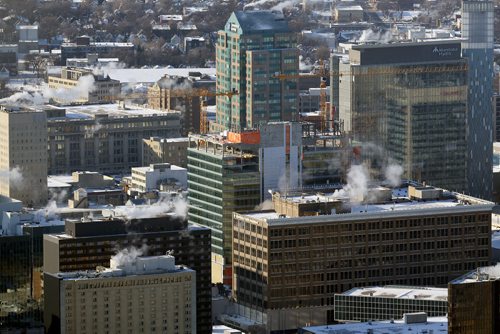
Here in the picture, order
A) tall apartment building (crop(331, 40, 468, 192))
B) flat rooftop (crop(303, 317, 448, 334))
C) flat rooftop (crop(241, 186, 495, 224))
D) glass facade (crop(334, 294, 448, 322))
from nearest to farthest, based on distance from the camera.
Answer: flat rooftop (crop(303, 317, 448, 334)) < glass facade (crop(334, 294, 448, 322)) < flat rooftop (crop(241, 186, 495, 224)) < tall apartment building (crop(331, 40, 468, 192))

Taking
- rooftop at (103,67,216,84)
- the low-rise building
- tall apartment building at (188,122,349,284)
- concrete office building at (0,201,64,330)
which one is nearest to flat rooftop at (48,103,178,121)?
rooftop at (103,67,216,84)

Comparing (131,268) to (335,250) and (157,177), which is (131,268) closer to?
(335,250)

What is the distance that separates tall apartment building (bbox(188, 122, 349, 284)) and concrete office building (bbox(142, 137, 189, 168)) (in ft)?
83.9

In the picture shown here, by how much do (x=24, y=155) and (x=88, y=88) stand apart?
33.1 metres

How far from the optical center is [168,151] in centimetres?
13638

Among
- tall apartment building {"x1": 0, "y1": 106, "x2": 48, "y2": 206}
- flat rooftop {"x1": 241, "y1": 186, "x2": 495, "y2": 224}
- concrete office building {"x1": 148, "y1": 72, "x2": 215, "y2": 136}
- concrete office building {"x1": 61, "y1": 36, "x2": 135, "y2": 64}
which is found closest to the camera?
flat rooftop {"x1": 241, "y1": 186, "x2": 495, "y2": 224}

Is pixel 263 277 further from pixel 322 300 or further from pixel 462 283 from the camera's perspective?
pixel 462 283

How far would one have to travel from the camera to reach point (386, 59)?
123 meters

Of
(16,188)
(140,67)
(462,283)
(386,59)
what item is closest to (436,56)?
(386,59)

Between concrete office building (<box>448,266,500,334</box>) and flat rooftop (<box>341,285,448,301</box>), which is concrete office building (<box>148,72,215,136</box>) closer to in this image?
flat rooftop (<box>341,285,448,301</box>)

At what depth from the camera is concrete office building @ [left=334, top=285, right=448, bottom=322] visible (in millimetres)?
94125

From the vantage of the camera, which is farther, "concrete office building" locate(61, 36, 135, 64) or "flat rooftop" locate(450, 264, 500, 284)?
"concrete office building" locate(61, 36, 135, 64)

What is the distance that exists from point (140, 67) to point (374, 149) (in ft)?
233

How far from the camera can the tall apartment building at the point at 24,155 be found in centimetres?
12381
